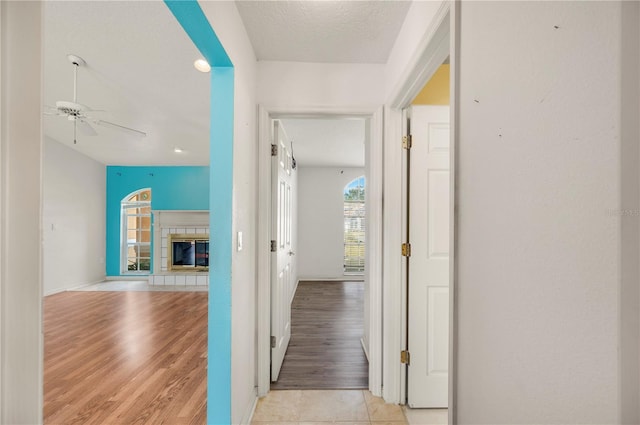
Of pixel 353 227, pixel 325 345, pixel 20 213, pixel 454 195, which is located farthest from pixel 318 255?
pixel 20 213

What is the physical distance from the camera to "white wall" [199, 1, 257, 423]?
1522mm

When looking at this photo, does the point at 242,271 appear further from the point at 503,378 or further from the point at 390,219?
the point at 503,378

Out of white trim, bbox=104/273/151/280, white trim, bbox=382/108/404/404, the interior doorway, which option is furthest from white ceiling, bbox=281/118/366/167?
white trim, bbox=104/273/151/280

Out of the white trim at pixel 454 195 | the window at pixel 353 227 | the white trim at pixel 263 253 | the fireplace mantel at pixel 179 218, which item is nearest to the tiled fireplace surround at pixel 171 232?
the fireplace mantel at pixel 179 218

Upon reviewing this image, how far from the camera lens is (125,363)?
2631 mm

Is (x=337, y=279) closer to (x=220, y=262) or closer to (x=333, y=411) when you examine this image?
(x=333, y=411)

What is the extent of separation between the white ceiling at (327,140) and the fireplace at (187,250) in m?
2.71

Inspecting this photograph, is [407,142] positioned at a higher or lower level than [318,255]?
higher

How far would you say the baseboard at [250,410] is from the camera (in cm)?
174

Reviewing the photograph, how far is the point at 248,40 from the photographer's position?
185 centimetres

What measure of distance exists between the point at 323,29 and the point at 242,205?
3.95 feet

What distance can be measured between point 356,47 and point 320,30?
30 cm

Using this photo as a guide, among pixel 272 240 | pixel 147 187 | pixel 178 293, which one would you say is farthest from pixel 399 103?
pixel 147 187

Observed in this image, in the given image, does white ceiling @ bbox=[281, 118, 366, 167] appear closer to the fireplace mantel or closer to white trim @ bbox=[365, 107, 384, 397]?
white trim @ bbox=[365, 107, 384, 397]
